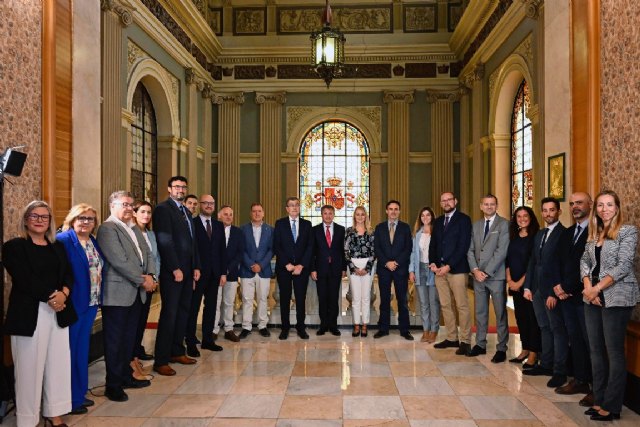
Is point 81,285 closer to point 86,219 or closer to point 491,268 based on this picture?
point 86,219

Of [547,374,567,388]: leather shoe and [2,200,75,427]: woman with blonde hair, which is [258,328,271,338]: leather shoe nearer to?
[2,200,75,427]: woman with blonde hair

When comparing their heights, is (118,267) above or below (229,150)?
below

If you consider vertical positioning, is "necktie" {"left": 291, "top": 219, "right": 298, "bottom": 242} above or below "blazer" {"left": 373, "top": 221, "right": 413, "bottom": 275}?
above

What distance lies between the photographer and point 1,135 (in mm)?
4145

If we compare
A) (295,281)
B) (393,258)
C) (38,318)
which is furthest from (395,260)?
(38,318)

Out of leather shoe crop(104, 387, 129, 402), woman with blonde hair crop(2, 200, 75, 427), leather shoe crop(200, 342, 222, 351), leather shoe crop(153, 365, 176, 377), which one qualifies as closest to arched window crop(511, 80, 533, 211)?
leather shoe crop(200, 342, 222, 351)

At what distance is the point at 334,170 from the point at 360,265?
24.3 feet

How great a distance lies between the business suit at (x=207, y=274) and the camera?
224 inches

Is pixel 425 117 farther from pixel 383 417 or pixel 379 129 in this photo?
pixel 383 417

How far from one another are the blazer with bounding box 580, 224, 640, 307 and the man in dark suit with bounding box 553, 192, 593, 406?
0.43m

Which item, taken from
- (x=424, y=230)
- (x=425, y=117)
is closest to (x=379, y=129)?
(x=425, y=117)

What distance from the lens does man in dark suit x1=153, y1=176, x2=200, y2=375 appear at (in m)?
4.91

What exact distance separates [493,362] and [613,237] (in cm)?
207

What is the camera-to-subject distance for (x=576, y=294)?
4266mm
